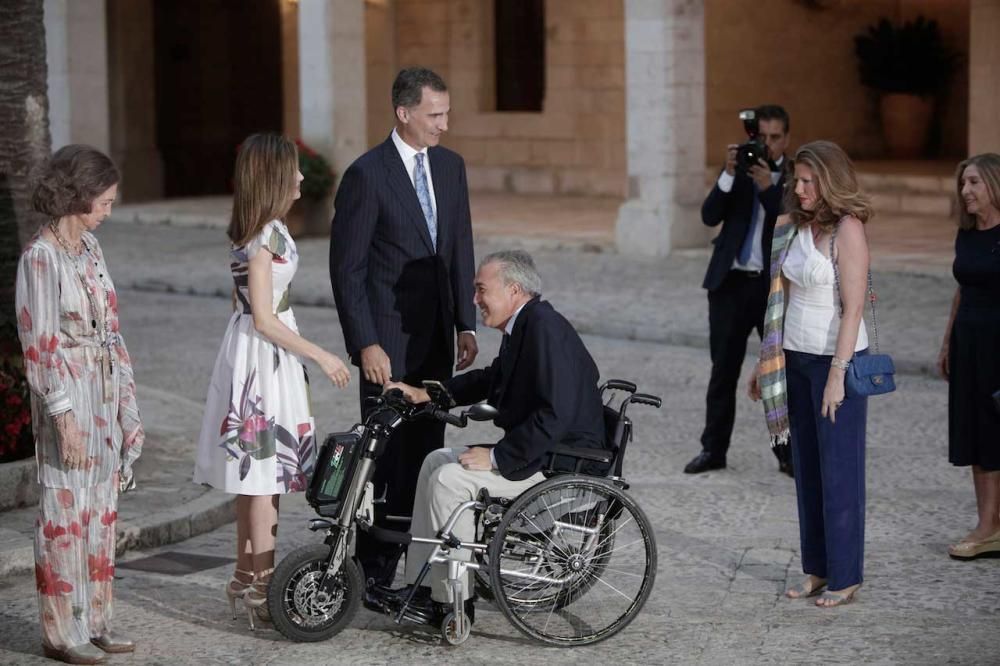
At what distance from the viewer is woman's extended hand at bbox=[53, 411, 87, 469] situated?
5.76 m

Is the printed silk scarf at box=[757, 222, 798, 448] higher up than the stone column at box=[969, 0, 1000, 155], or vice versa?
the stone column at box=[969, 0, 1000, 155]

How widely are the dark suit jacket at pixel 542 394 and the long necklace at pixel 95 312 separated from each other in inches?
53.2

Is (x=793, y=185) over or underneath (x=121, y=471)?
over

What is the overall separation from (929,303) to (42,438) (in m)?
9.19

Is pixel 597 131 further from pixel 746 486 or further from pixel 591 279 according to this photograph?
pixel 746 486

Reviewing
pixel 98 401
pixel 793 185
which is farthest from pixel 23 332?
pixel 793 185

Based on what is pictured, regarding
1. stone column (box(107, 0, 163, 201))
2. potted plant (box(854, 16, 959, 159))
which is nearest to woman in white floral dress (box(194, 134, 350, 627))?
potted plant (box(854, 16, 959, 159))

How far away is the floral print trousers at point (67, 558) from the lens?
585 cm

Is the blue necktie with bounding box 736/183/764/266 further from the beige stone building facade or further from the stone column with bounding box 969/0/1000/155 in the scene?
the beige stone building facade

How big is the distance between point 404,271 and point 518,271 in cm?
58

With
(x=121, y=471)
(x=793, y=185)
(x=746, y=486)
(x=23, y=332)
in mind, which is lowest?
(x=746, y=486)

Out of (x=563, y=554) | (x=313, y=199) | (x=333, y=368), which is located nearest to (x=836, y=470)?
(x=563, y=554)

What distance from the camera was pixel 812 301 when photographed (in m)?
6.48

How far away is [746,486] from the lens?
27.4ft
